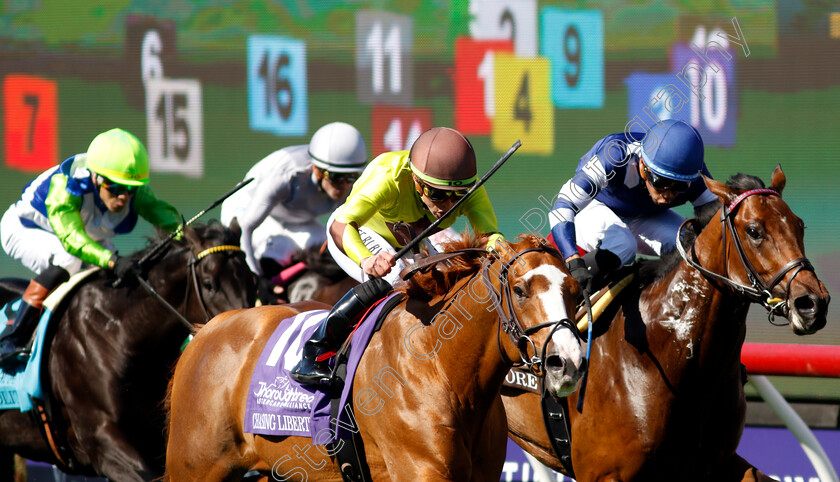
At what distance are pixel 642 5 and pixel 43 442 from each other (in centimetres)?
612

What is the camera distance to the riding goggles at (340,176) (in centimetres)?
523

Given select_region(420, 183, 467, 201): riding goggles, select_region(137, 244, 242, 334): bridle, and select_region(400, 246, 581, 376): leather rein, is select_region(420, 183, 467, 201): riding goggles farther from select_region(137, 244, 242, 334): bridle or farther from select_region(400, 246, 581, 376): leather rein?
select_region(137, 244, 242, 334): bridle

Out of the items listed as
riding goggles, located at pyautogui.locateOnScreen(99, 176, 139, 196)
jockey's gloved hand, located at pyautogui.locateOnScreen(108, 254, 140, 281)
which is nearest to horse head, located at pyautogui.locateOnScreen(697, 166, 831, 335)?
jockey's gloved hand, located at pyautogui.locateOnScreen(108, 254, 140, 281)

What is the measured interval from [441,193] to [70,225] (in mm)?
2270

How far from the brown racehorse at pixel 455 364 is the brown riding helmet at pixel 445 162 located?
0.24 m

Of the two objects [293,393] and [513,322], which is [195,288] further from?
[513,322]

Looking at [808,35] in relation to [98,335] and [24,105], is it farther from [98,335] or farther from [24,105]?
[24,105]

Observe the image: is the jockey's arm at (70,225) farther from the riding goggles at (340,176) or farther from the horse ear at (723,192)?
the horse ear at (723,192)

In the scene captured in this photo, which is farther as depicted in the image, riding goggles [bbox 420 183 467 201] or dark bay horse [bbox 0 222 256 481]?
dark bay horse [bbox 0 222 256 481]

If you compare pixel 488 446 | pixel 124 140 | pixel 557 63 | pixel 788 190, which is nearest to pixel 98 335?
pixel 124 140

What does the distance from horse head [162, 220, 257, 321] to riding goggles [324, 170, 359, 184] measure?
0.86m

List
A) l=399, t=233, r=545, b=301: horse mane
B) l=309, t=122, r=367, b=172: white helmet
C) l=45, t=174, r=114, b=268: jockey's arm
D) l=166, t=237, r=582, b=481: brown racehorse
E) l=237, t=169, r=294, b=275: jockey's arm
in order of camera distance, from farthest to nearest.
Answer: l=237, t=169, r=294, b=275: jockey's arm < l=309, t=122, r=367, b=172: white helmet < l=45, t=174, r=114, b=268: jockey's arm < l=399, t=233, r=545, b=301: horse mane < l=166, t=237, r=582, b=481: brown racehorse

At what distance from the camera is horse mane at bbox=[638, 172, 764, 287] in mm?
3408

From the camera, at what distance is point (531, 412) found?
3.83m
